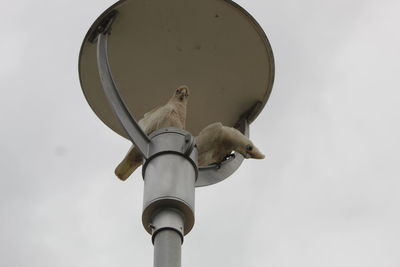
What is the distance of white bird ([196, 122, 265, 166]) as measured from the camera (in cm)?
588

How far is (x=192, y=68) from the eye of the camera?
6.55 m

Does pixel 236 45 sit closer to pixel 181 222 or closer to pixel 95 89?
pixel 95 89

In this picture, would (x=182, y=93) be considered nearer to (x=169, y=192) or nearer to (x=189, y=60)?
(x=189, y=60)

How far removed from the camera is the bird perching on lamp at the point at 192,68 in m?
5.92

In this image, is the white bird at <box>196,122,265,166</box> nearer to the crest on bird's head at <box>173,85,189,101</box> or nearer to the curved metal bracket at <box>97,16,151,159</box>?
the crest on bird's head at <box>173,85,189,101</box>

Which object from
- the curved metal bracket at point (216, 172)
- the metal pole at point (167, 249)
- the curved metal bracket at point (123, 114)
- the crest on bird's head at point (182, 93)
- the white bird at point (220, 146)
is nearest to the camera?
the metal pole at point (167, 249)

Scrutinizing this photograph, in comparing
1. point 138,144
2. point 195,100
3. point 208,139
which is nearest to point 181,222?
point 138,144

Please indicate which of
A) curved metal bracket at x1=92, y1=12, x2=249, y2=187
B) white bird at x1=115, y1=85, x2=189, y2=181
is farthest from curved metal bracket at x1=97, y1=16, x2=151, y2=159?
white bird at x1=115, y1=85, x2=189, y2=181

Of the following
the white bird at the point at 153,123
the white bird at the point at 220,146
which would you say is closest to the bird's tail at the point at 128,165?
the white bird at the point at 153,123

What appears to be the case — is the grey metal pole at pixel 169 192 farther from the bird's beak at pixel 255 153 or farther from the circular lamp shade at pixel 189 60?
the circular lamp shade at pixel 189 60

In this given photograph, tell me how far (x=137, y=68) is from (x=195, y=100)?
1.61 feet

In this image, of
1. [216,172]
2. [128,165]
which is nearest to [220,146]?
[216,172]

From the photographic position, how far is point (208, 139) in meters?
5.92

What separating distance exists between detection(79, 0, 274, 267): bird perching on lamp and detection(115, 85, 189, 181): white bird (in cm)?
1
